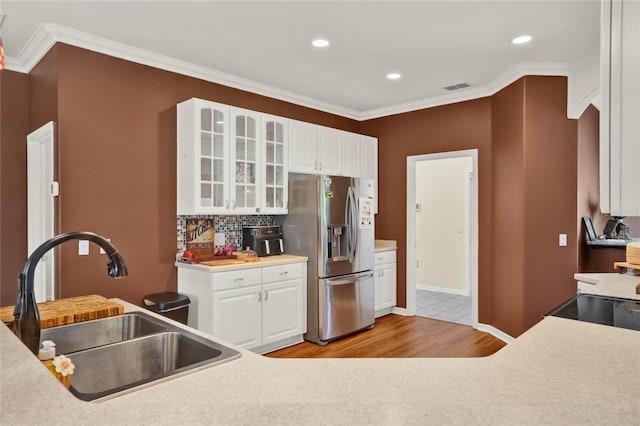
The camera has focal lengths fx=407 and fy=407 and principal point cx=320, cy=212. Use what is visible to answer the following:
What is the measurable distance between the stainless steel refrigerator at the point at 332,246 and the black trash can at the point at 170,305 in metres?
1.26

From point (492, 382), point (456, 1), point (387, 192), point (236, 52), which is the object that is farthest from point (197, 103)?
point (492, 382)

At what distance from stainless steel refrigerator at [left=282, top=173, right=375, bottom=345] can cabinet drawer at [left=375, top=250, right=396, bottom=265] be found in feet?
1.45

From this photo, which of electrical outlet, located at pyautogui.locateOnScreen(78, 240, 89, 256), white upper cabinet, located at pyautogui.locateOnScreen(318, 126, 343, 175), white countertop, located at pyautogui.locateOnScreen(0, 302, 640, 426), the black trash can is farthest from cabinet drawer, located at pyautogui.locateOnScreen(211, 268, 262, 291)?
white countertop, located at pyautogui.locateOnScreen(0, 302, 640, 426)

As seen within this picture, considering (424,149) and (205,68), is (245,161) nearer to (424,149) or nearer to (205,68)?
(205,68)

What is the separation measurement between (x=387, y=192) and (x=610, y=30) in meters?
4.68

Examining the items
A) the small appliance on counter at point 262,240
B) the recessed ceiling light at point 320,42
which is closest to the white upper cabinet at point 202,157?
the small appliance on counter at point 262,240

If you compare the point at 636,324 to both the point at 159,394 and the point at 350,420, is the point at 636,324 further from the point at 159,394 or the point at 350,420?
the point at 159,394

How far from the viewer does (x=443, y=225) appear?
662cm

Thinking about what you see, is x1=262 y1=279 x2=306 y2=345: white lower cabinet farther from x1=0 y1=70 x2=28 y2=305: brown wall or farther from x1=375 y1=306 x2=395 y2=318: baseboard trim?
x1=0 y1=70 x2=28 y2=305: brown wall

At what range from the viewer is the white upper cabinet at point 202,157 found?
11.3 feet

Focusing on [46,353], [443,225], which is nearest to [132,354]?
[46,353]

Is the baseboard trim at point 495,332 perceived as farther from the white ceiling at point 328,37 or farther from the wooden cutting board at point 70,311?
the wooden cutting board at point 70,311

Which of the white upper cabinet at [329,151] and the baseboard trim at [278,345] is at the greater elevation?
the white upper cabinet at [329,151]

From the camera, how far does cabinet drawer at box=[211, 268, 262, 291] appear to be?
11.0ft
